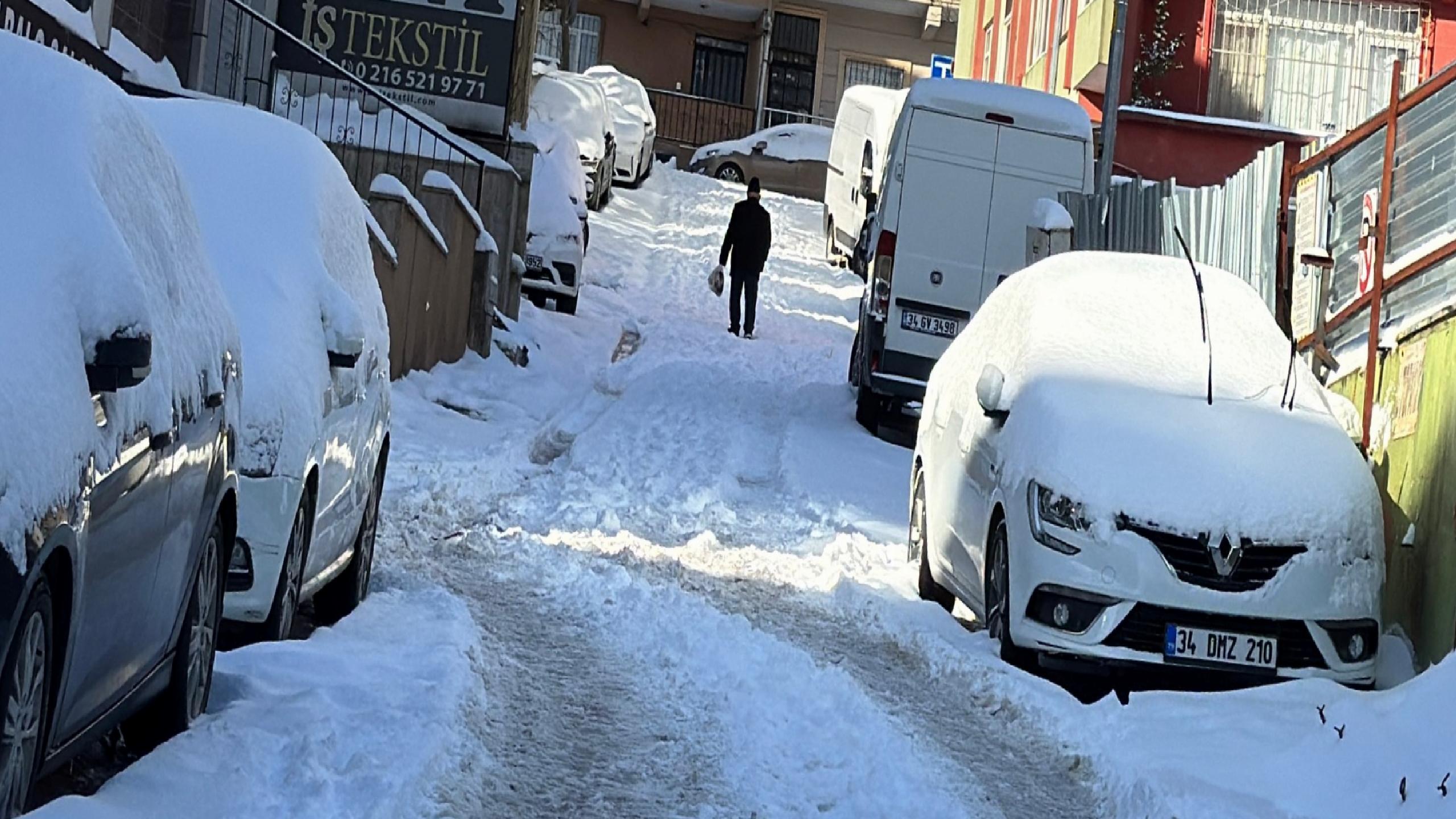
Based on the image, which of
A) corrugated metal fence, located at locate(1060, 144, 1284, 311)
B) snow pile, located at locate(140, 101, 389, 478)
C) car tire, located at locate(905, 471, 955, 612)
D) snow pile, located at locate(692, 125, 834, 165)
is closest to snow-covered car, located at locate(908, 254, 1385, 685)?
car tire, located at locate(905, 471, 955, 612)

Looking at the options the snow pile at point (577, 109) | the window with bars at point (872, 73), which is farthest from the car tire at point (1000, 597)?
the window with bars at point (872, 73)

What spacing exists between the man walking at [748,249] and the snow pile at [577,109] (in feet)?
28.4

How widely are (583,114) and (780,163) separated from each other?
964 centimetres

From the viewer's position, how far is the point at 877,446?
1772 cm

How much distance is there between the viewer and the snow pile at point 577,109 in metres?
33.8

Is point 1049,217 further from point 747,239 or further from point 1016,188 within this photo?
point 747,239

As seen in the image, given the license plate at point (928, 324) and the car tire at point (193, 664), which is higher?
the license plate at point (928, 324)

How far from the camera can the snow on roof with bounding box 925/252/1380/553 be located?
29.5 ft

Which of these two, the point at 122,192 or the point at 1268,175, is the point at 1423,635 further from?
the point at 122,192

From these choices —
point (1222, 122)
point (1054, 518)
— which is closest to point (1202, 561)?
point (1054, 518)

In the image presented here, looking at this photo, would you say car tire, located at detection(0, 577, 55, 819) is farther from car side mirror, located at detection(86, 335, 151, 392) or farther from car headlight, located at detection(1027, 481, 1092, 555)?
car headlight, located at detection(1027, 481, 1092, 555)

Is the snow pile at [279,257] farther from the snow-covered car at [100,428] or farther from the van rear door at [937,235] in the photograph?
the van rear door at [937,235]

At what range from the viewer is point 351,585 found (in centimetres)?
909

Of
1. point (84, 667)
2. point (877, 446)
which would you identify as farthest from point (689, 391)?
point (84, 667)
